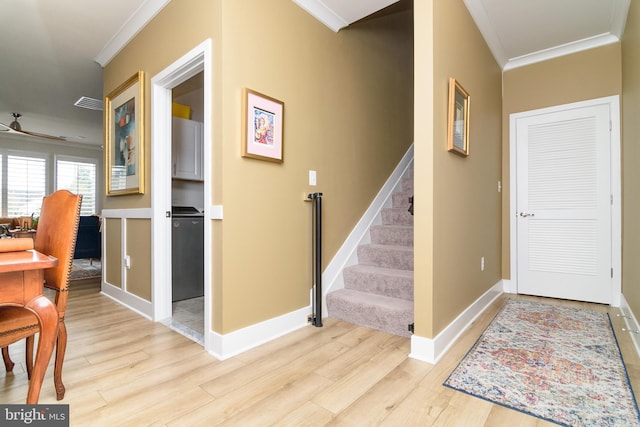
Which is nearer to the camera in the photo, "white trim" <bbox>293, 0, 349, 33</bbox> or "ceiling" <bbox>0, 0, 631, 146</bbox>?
"white trim" <bbox>293, 0, 349, 33</bbox>

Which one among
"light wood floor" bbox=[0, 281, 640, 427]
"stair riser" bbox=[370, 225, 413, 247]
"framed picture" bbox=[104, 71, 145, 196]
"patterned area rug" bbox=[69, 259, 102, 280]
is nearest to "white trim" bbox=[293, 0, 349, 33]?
"framed picture" bbox=[104, 71, 145, 196]

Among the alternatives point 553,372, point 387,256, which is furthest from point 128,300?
point 553,372

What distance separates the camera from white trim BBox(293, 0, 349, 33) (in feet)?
8.43

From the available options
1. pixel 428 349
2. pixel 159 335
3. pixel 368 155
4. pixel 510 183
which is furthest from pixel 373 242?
pixel 159 335

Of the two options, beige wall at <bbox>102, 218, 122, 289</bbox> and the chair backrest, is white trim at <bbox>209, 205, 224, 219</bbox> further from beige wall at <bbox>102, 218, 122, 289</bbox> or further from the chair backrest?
beige wall at <bbox>102, 218, 122, 289</bbox>

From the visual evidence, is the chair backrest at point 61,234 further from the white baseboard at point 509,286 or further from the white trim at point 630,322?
the white baseboard at point 509,286

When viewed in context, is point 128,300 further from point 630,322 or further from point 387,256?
point 630,322

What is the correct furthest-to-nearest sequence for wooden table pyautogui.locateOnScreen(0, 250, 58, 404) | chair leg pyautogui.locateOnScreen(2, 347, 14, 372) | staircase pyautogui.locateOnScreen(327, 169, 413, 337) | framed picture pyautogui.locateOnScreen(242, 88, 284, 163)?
staircase pyautogui.locateOnScreen(327, 169, 413, 337)
framed picture pyautogui.locateOnScreen(242, 88, 284, 163)
chair leg pyautogui.locateOnScreen(2, 347, 14, 372)
wooden table pyautogui.locateOnScreen(0, 250, 58, 404)

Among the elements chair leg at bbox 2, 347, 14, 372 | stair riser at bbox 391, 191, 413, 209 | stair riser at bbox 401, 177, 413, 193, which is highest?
stair riser at bbox 401, 177, 413, 193

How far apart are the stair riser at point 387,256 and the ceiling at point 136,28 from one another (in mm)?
1994

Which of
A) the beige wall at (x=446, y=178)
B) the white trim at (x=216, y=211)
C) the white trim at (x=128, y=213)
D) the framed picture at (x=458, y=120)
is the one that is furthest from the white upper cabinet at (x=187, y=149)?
the framed picture at (x=458, y=120)

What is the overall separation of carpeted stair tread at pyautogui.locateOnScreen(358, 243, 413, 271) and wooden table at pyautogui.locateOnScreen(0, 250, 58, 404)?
7.78 feet

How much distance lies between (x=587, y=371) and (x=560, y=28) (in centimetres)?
296

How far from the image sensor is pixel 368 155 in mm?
3344
